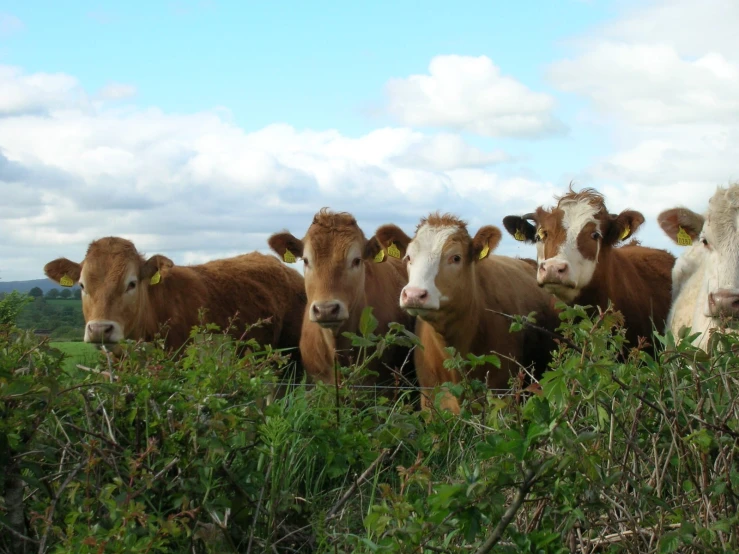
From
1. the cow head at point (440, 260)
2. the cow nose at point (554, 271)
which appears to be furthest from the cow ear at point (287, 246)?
the cow nose at point (554, 271)

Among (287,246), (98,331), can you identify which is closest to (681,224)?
(287,246)

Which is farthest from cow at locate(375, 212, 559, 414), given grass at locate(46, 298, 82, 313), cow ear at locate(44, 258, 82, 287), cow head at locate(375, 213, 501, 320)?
grass at locate(46, 298, 82, 313)

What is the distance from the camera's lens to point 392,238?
8.44 metres

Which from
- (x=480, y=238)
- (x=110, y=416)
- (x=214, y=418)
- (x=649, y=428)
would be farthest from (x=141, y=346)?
(x=480, y=238)

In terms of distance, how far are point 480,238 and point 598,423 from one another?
4621 millimetres

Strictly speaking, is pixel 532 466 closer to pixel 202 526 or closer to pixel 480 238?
pixel 202 526

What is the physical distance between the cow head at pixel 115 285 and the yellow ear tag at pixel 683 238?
17.5 ft

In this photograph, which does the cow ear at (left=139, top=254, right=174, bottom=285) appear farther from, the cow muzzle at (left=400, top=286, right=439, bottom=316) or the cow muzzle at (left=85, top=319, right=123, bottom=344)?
the cow muzzle at (left=400, top=286, right=439, bottom=316)

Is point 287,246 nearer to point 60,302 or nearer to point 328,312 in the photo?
point 328,312

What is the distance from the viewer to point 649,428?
3.59 metres

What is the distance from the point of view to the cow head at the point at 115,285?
8602mm

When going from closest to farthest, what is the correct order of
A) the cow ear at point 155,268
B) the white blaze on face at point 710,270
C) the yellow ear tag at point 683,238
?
the white blaze on face at point 710,270, the yellow ear tag at point 683,238, the cow ear at point 155,268

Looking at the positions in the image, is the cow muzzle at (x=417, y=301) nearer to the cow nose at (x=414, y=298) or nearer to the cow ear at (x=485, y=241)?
the cow nose at (x=414, y=298)

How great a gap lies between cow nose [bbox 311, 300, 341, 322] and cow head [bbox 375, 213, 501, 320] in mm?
720
